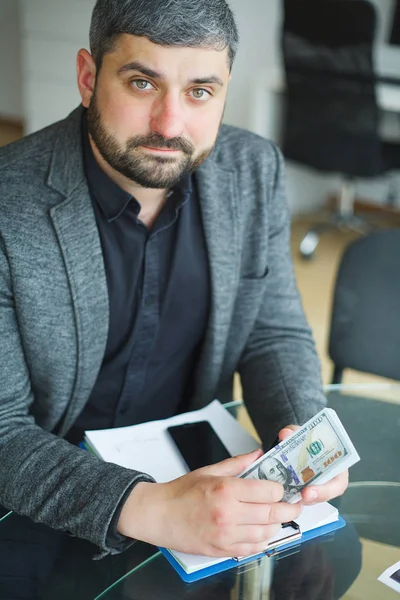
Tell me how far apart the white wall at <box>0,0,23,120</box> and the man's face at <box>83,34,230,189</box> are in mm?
5374

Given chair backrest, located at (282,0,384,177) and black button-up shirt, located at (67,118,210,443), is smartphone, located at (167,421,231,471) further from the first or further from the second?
chair backrest, located at (282,0,384,177)

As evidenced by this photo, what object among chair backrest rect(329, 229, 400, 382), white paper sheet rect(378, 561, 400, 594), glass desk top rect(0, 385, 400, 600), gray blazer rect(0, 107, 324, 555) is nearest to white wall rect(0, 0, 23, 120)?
chair backrest rect(329, 229, 400, 382)

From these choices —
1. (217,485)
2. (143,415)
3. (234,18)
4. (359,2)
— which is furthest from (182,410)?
(359,2)

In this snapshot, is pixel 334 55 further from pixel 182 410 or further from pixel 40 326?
pixel 40 326

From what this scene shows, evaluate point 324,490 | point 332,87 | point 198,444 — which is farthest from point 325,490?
point 332,87

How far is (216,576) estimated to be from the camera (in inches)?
41.0

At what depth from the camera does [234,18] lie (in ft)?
4.21

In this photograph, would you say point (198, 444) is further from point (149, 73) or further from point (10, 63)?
point (10, 63)

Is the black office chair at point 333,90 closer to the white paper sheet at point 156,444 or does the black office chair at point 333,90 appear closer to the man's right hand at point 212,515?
the white paper sheet at point 156,444

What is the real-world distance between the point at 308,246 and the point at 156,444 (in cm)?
311

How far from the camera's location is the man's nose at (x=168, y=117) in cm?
121

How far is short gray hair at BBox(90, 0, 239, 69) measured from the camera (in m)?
1.18

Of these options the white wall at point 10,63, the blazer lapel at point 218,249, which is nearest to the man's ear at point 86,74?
the blazer lapel at point 218,249

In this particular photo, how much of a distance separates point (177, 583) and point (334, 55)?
10.7 ft
